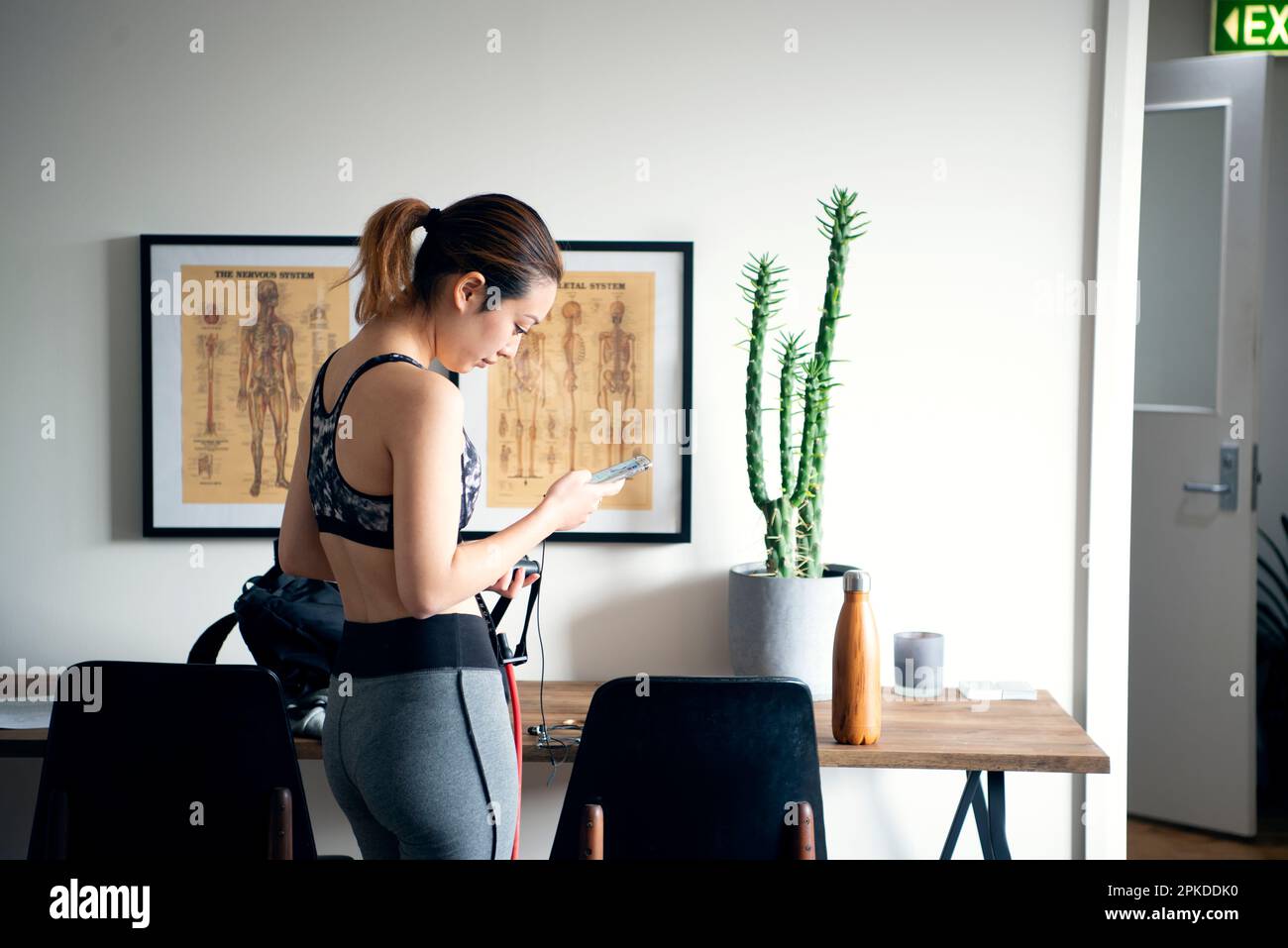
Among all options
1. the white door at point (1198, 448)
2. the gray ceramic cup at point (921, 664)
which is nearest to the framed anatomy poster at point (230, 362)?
the gray ceramic cup at point (921, 664)

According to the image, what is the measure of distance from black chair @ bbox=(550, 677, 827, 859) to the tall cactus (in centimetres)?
78

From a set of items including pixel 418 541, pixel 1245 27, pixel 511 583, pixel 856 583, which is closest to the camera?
pixel 418 541

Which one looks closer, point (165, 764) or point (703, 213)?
point (165, 764)

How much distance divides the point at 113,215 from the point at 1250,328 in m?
2.80

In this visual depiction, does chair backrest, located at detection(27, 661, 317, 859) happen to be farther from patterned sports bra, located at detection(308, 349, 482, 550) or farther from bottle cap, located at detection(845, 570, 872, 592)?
bottle cap, located at detection(845, 570, 872, 592)

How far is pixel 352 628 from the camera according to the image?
1297mm

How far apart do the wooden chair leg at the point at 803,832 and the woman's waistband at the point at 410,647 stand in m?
0.45

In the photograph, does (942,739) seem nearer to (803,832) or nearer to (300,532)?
(803,832)

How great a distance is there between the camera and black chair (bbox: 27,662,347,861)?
1.38 meters

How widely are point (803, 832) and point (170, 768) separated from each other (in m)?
0.80

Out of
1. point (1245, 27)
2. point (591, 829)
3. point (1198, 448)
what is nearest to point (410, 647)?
point (591, 829)

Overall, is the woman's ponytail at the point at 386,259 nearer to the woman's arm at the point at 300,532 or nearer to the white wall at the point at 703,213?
the woman's arm at the point at 300,532

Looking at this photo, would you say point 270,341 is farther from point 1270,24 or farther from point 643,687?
point 1270,24

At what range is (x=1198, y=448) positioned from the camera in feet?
10.0
